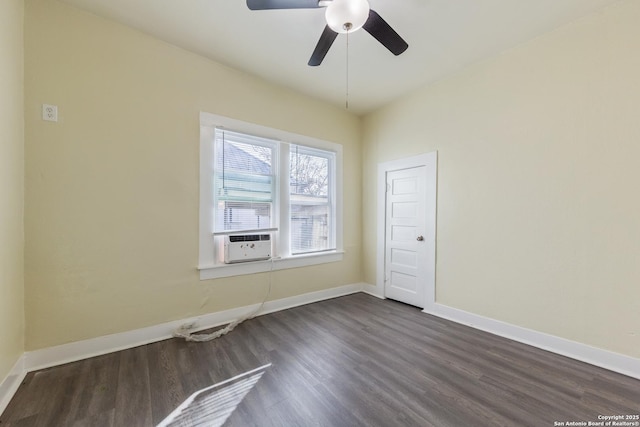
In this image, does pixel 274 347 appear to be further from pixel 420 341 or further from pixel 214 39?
pixel 214 39

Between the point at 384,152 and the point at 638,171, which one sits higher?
the point at 384,152

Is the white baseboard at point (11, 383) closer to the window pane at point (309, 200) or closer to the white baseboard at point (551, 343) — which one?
the window pane at point (309, 200)

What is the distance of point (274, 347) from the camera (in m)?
2.28

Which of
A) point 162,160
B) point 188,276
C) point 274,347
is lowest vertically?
point 274,347

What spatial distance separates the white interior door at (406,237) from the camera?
3.24 meters

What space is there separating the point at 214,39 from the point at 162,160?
4.13 feet

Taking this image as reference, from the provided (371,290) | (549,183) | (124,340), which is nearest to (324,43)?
(549,183)

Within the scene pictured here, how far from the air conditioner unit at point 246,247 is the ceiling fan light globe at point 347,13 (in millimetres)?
2178

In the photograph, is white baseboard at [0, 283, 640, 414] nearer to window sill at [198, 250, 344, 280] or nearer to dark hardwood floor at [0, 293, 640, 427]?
dark hardwood floor at [0, 293, 640, 427]

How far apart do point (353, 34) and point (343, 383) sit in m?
2.89

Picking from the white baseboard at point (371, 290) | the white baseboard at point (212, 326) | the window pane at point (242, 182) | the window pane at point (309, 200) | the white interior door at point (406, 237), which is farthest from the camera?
the white baseboard at point (371, 290)

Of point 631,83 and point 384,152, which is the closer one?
point 631,83

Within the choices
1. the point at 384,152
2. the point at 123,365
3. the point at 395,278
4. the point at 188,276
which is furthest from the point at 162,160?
the point at 395,278

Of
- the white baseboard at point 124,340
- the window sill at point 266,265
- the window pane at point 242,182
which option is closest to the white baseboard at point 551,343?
the window sill at point 266,265
